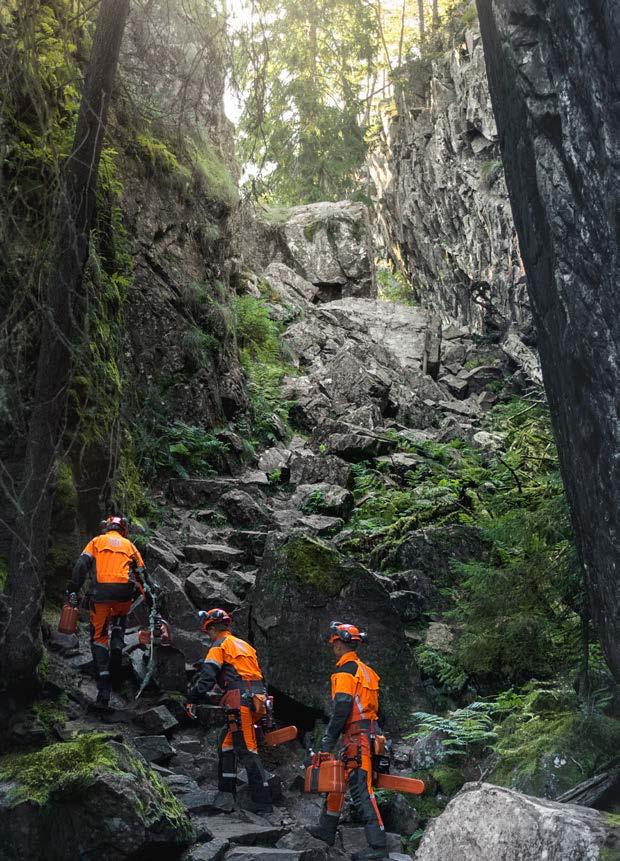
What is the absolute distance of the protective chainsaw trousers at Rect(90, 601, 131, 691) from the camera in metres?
8.45

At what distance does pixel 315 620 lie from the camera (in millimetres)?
10008

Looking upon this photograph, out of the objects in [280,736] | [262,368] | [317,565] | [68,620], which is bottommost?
[280,736]

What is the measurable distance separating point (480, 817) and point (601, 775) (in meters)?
1.29

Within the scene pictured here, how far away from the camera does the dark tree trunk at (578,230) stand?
5.60 m

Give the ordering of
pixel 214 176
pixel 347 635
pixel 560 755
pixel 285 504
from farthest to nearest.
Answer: pixel 214 176 < pixel 285 504 < pixel 347 635 < pixel 560 755

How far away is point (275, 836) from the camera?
6.97 m

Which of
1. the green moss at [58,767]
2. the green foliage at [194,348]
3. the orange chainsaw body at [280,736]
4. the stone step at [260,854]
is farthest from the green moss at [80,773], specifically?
the green foliage at [194,348]

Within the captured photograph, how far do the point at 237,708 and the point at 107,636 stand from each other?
1.89m

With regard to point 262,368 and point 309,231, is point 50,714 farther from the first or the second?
point 309,231

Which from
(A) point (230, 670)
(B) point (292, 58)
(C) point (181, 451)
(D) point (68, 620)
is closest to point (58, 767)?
(A) point (230, 670)

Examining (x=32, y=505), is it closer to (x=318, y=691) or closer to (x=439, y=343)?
(x=318, y=691)

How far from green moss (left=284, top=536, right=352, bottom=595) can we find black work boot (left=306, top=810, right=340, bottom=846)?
3.43 meters

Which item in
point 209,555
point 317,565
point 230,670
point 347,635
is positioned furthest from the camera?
point 209,555

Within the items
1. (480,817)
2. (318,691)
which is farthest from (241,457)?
(480,817)
